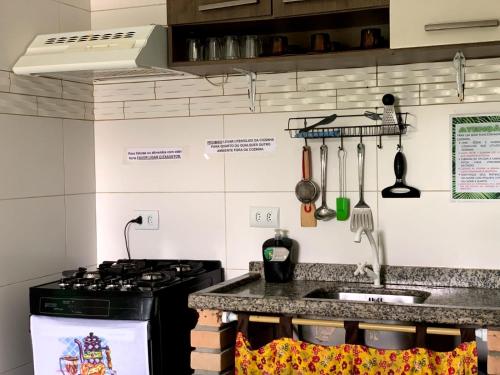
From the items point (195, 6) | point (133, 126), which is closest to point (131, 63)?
point (195, 6)

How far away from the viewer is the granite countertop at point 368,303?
2215 mm

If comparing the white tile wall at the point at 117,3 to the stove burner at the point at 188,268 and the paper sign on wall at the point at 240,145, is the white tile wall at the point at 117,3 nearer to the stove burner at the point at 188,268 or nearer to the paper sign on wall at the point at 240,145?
the paper sign on wall at the point at 240,145

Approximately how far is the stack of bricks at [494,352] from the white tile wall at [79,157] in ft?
5.93

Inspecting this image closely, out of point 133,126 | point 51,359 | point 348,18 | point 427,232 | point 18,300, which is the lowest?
point 51,359

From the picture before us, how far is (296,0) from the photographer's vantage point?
255cm

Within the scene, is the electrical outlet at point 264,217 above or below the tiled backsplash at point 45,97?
below

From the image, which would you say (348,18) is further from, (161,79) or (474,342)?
(474,342)

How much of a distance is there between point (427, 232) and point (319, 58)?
2.54 feet

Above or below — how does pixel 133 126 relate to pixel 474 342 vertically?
above

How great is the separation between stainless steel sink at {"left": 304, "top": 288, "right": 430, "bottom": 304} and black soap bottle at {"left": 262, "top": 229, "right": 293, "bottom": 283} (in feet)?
0.61

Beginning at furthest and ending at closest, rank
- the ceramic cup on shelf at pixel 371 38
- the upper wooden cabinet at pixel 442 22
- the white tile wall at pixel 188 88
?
the white tile wall at pixel 188 88 → the ceramic cup on shelf at pixel 371 38 → the upper wooden cabinet at pixel 442 22

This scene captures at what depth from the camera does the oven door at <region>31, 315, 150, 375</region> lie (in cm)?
248

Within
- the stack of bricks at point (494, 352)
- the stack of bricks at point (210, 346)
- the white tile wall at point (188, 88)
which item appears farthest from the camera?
the white tile wall at point (188, 88)

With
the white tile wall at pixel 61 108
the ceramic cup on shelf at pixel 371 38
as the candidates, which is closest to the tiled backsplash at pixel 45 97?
the white tile wall at pixel 61 108
